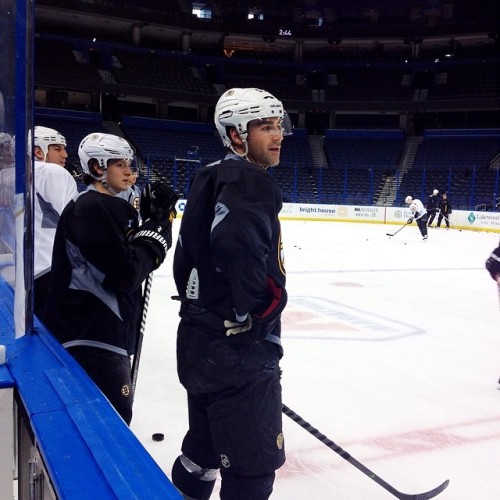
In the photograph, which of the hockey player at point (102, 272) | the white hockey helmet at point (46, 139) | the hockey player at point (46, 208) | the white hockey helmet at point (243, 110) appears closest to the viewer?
the white hockey helmet at point (243, 110)

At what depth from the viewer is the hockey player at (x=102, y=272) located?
63.9 inches

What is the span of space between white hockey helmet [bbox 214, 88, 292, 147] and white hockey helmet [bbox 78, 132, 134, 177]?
459mm

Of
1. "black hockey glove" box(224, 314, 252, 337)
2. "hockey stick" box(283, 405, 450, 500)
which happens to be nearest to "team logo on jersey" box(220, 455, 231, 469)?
"black hockey glove" box(224, 314, 252, 337)

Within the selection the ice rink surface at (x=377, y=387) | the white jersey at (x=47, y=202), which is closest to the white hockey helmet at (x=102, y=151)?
the white jersey at (x=47, y=202)

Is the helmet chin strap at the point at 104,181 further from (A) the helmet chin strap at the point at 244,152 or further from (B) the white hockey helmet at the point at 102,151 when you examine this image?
(A) the helmet chin strap at the point at 244,152

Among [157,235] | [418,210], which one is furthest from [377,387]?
[418,210]

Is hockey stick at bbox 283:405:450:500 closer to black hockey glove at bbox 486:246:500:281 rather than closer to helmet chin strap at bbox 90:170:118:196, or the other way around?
helmet chin strap at bbox 90:170:118:196

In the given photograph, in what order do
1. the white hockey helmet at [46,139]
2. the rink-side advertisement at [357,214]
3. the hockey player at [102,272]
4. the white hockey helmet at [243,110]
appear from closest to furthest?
1. the white hockey helmet at [243,110]
2. the hockey player at [102,272]
3. the white hockey helmet at [46,139]
4. the rink-side advertisement at [357,214]

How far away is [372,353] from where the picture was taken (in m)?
3.71

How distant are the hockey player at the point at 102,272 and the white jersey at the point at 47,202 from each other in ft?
2.36

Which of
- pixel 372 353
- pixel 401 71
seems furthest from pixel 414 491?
pixel 401 71

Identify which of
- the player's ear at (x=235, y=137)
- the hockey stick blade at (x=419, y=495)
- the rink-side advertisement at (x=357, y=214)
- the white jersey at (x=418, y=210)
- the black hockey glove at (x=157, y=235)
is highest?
the player's ear at (x=235, y=137)

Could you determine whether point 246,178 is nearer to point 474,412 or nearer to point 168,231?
point 168,231

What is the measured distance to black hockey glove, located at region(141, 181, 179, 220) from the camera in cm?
186
